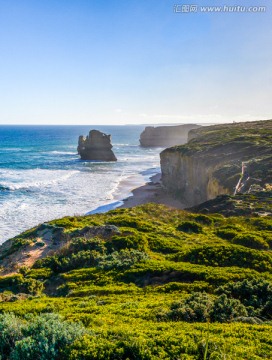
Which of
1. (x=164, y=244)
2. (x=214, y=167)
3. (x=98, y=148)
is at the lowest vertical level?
(x=164, y=244)

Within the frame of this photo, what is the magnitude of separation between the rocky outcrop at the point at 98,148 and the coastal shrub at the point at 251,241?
7054 centimetres

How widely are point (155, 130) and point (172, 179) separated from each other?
93.3m

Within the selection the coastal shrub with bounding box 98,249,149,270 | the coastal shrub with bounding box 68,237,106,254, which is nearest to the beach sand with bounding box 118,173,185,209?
the coastal shrub with bounding box 68,237,106,254

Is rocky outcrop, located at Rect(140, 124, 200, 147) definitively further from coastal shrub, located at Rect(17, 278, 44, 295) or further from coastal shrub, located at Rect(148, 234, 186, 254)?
coastal shrub, located at Rect(17, 278, 44, 295)

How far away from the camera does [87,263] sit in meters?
12.3

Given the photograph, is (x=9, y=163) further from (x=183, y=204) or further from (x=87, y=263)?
(x=87, y=263)

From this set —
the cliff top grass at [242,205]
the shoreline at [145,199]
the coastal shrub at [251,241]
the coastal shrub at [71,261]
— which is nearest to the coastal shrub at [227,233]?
the coastal shrub at [251,241]

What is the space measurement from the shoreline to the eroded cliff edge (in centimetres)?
122

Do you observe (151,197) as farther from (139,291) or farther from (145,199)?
(139,291)

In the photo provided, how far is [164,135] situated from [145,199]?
323 ft

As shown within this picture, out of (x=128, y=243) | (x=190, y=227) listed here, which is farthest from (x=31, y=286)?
(x=190, y=227)

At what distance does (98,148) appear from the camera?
83.6m

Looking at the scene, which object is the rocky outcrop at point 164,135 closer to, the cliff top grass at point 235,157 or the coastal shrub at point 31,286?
the cliff top grass at point 235,157

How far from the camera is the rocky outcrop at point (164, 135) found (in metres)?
136
